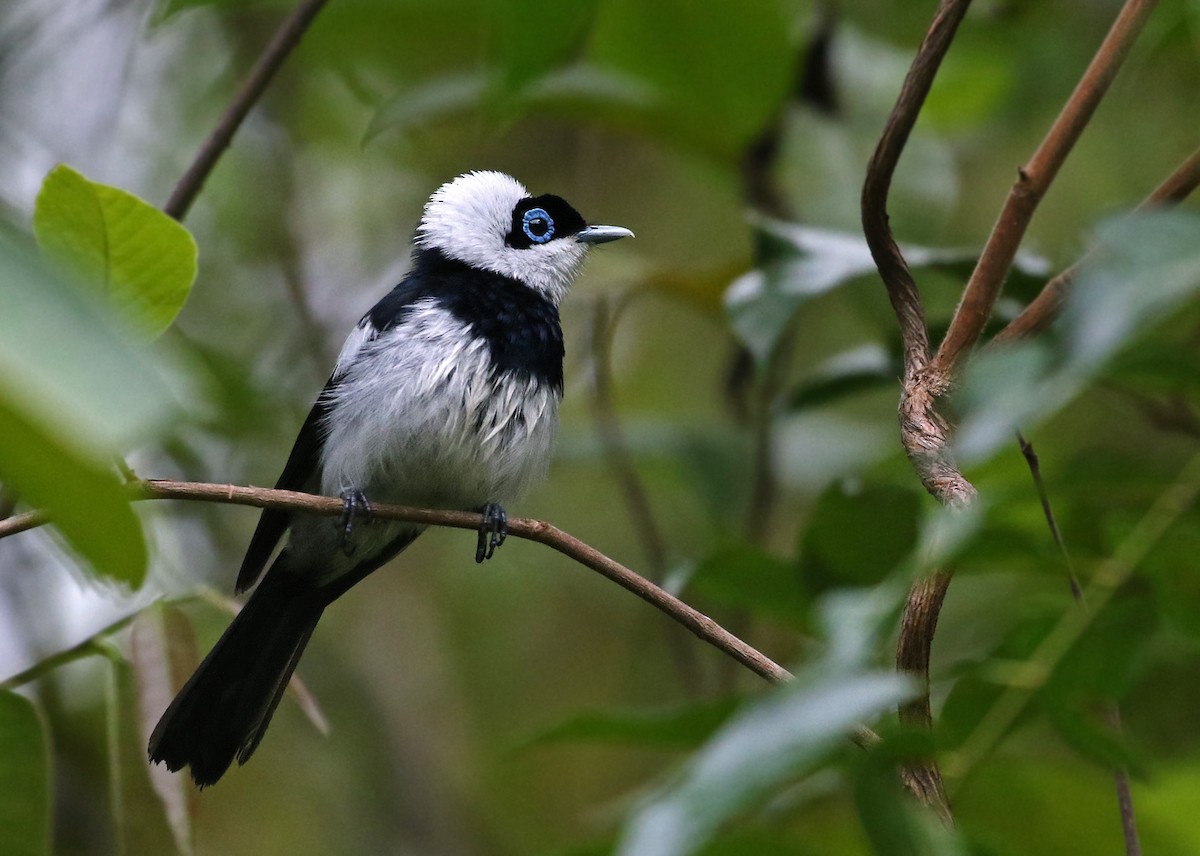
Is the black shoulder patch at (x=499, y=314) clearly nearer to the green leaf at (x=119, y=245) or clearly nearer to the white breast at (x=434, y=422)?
the white breast at (x=434, y=422)

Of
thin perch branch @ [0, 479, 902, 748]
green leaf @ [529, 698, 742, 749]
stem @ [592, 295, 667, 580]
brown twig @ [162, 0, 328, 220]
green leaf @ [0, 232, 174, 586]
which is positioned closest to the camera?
green leaf @ [0, 232, 174, 586]

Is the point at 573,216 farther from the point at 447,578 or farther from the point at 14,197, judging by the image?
the point at 447,578

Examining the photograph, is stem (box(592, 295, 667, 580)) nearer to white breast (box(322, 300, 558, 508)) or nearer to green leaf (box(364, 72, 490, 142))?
white breast (box(322, 300, 558, 508))

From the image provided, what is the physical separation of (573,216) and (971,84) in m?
1.22

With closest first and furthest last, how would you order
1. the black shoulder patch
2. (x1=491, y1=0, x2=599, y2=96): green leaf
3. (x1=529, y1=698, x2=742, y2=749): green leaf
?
(x1=529, y1=698, x2=742, y2=749): green leaf → (x1=491, y1=0, x2=599, y2=96): green leaf → the black shoulder patch

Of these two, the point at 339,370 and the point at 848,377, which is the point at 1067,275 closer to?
the point at 848,377

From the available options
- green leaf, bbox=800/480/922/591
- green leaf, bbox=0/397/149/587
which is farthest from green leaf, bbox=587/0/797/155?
green leaf, bbox=0/397/149/587

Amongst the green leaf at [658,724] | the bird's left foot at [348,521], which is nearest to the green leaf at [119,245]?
the green leaf at [658,724]

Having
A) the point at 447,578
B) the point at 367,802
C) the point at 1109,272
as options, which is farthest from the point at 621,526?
the point at 1109,272

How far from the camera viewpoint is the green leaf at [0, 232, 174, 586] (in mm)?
604

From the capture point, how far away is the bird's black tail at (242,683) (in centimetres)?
289

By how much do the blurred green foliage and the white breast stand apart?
371mm

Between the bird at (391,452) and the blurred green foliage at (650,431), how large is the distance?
0.35 m

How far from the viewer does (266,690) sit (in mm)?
3191
